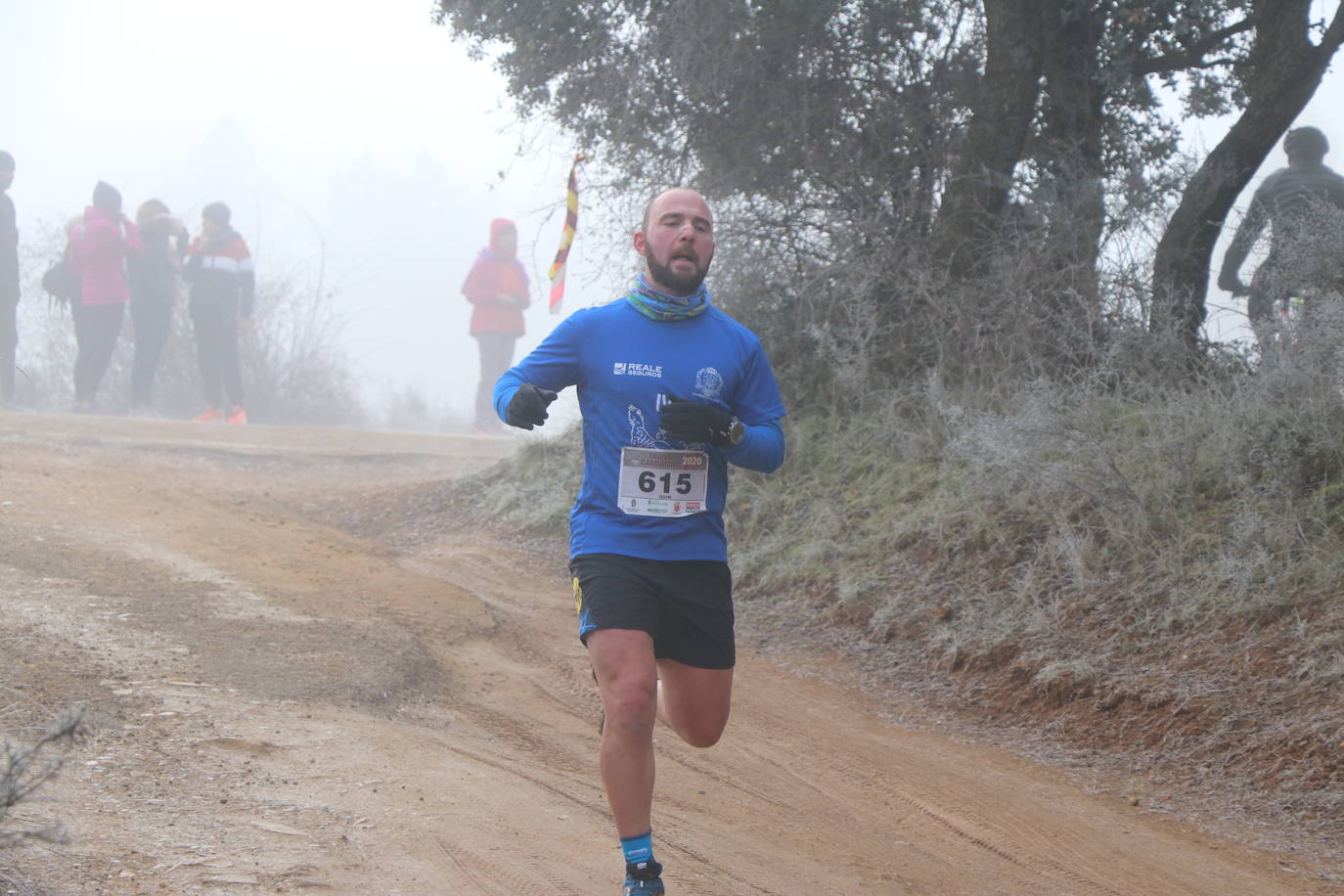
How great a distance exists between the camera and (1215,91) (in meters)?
10.5

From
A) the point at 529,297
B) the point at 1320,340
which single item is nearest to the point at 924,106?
the point at 1320,340

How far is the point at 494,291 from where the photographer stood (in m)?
25.0

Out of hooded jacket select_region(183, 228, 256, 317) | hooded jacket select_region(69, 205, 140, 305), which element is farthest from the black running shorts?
hooded jacket select_region(183, 228, 256, 317)

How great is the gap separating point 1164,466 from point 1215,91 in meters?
4.83

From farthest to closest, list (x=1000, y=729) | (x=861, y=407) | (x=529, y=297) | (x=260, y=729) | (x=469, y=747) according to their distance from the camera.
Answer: (x=529, y=297) < (x=861, y=407) < (x=1000, y=729) < (x=469, y=747) < (x=260, y=729)

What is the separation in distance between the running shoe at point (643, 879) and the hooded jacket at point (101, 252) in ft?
58.1

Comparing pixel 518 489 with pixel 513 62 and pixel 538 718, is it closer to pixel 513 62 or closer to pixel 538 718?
pixel 513 62

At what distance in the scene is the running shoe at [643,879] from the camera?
11.1 ft

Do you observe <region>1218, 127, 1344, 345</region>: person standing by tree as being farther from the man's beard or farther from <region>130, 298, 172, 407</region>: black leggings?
<region>130, 298, 172, 407</region>: black leggings

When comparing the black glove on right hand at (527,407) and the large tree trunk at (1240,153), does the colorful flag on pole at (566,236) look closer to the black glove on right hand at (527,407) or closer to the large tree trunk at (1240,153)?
the large tree trunk at (1240,153)

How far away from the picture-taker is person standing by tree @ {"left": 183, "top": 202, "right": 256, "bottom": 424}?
2009cm

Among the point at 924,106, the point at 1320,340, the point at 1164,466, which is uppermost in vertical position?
the point at 924,106

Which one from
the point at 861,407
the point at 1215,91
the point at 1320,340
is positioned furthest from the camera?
the point at 1215,91

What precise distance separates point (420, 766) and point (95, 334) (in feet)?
56.0
